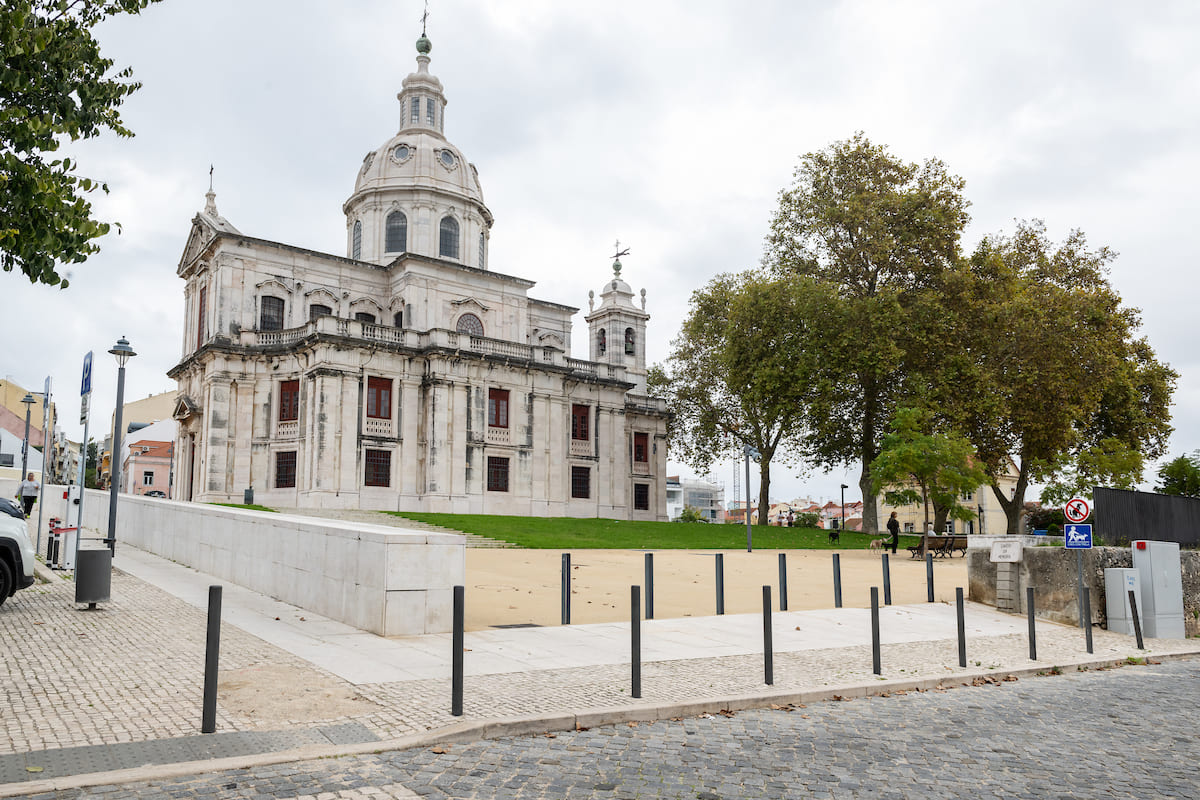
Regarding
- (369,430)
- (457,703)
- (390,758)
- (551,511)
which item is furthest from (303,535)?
(551,511)

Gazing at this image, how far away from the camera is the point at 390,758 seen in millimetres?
5824

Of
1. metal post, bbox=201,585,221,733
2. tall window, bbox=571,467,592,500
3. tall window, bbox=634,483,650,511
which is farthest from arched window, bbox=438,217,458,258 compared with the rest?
metal post, bbox=201,585,221,733

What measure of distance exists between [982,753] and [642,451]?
51.4 metres

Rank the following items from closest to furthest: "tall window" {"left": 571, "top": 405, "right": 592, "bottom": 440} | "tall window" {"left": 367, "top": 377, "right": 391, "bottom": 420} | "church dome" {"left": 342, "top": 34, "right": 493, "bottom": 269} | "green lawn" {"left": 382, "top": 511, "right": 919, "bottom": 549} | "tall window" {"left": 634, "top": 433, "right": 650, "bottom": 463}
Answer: "green lawn" {"left": 382, "top": 511, "right": 919, "bottom": 549} → "tall window" {"left": 367, "top": 377, "right": 391, "bottom": 420} → "tall window" {"left": 571, "top": 405, "right": 592, "bottom": 440} → "church dome" {"left": 342, "top": 34, "right": 493, "bottom": 269} → "tall window" {"left": 634, "top": 433, "right": 650, "bottom": 463}

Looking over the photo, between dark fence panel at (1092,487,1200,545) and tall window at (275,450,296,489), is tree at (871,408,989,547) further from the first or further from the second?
tall window at (275,450,296,489)

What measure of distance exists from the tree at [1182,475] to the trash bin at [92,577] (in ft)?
176

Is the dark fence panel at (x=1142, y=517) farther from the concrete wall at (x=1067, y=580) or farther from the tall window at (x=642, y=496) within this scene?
the tall window at (x=642, y=496)

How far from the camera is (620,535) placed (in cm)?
3291

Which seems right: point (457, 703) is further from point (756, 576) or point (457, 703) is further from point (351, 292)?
point (351, 292)

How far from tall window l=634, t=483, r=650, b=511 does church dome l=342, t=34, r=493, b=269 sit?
1755cm

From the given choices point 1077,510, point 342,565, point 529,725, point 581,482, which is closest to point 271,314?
point 581,482

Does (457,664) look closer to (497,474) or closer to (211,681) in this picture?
(211,681)

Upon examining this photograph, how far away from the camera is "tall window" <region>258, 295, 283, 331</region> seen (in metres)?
46.1

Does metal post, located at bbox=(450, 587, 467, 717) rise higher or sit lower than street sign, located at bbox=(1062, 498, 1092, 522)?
lower
